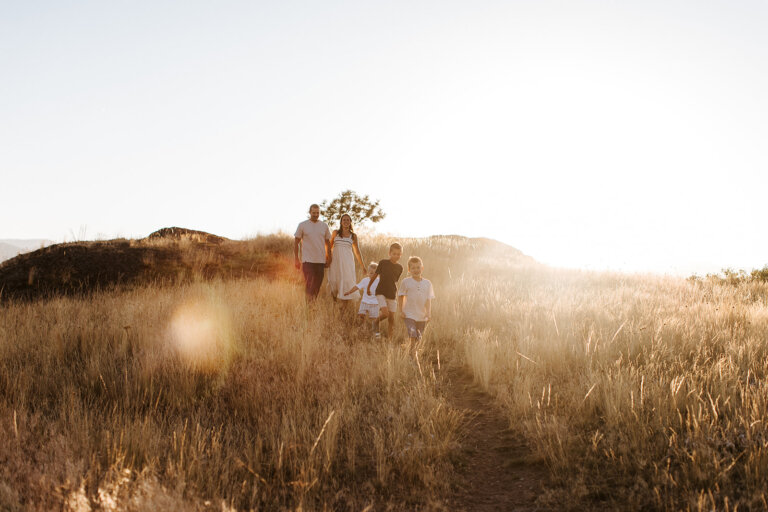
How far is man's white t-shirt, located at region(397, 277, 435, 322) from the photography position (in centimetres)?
704

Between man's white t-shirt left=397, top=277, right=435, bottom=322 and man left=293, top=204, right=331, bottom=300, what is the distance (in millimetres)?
3142

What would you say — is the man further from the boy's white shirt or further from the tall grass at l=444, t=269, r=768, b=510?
the tall grass at l=444, t=269, r=768, b=510

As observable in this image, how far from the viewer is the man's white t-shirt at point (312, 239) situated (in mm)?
9555

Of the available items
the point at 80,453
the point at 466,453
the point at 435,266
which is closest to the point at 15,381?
the point at 80,453

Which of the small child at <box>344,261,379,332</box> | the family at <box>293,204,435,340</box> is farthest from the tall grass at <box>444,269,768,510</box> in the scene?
the family at <box>293,204,435,340</box>

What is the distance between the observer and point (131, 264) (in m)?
13.8

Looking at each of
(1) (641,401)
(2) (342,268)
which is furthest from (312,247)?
(1) (641,401)

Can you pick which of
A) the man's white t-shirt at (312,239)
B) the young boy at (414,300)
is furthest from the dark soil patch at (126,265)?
the young boy at (414,300)

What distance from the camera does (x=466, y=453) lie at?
4156mm

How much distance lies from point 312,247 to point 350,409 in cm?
560

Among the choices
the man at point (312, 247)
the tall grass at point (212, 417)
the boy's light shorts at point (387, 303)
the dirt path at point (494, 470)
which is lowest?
the dirt path at point (494, 470)

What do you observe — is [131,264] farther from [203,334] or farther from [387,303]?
[387,303]

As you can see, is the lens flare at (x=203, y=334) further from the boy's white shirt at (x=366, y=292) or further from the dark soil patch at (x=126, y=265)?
the dark soil patch at (x=126, y=265)

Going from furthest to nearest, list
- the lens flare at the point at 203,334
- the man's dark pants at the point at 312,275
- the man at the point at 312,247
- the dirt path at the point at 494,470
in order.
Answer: the man's dark pants at the point at 312,275, the man at the point at 312,247, the lens flare at the point at 203,334, the dirt path at the point at 494,470
